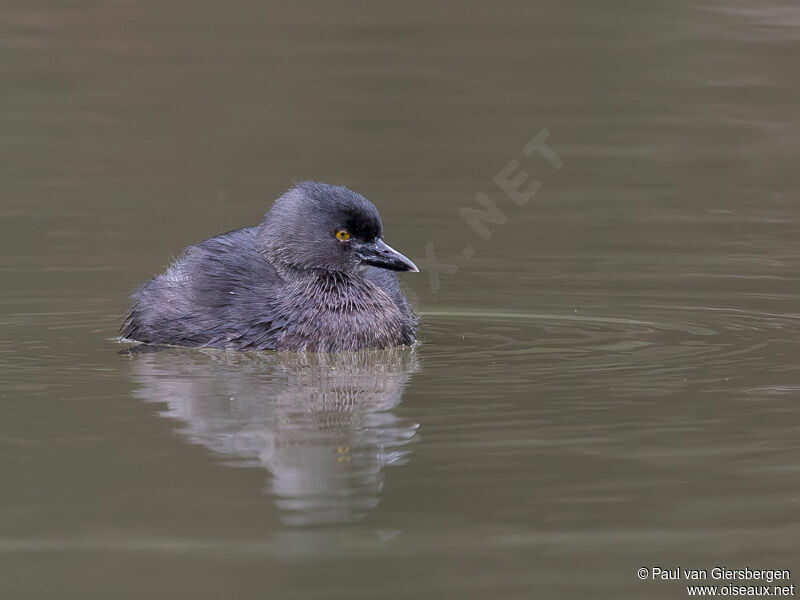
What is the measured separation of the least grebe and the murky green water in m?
0.24

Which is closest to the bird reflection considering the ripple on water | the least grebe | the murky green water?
the murky green water

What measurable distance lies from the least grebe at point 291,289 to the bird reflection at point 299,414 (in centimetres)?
15

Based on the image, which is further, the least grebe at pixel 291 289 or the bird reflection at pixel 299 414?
the least grebe at pixel 291 289

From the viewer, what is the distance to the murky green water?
4.91m

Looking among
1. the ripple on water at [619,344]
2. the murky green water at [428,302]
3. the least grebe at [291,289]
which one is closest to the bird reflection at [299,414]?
the murky green water at [428,302]

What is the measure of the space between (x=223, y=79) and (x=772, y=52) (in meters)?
6.23

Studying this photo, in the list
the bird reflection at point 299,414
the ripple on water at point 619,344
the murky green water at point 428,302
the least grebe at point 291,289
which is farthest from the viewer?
the least grebe at point 291,289

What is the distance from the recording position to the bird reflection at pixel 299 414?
5.45 metres

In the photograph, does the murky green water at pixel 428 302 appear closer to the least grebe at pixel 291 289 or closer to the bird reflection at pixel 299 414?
the bird reflection at pixel 299 414

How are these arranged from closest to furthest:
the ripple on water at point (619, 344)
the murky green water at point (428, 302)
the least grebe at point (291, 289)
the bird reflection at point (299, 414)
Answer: the murky green water at point (428, 302) < the bird reflection at point (299, 414) < the ripple on water at point (619, 344) < the least grebe at point (291, 289)

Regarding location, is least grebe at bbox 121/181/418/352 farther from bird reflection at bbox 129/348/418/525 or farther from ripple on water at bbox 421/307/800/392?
ripple on water at bbox 421/307/800/392

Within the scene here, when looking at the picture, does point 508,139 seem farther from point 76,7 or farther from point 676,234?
point 76,7

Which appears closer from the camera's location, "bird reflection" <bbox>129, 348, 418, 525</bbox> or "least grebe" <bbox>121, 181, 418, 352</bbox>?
"bird reflection" <bbox>129, 348, 418, 525</bbox>

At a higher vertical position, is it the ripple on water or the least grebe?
the least grebe
